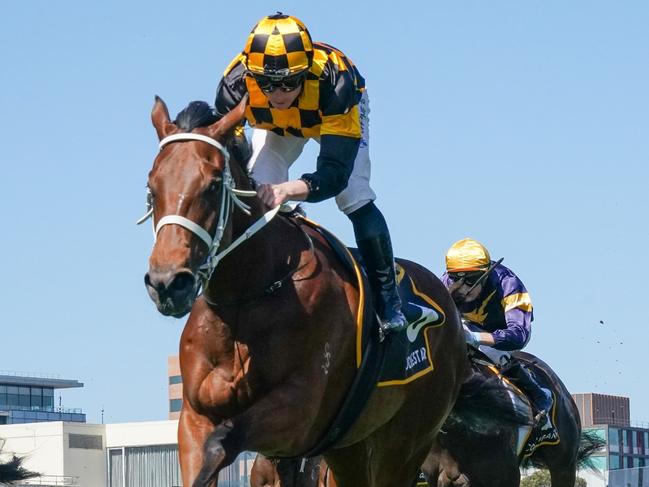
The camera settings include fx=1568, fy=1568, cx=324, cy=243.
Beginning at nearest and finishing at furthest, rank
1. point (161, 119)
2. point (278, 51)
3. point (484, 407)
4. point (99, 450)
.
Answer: point (161, 119) → point (278, 51) → point (484, 407) → point (99, 450)

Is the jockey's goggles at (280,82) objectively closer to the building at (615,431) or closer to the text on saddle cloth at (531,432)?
the text on saddle cloth at (531,432)

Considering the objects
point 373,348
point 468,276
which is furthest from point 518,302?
point 373,348

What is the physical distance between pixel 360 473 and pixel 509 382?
435 centimetres

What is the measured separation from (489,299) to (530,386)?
3.69ft

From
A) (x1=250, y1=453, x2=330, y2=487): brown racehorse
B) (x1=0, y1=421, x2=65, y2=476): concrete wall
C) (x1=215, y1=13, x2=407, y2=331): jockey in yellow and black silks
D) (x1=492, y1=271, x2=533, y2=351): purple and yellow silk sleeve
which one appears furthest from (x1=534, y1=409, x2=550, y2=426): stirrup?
(x1=0, y1=421, x2=65, y2=476): concrete wall

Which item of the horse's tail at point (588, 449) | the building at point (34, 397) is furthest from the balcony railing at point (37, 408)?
the horse's tail at point (588, 449)

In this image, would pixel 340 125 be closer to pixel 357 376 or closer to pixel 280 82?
pixel 280 82

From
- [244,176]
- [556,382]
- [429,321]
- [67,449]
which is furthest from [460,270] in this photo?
[67,449]

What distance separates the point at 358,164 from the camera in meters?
9.66

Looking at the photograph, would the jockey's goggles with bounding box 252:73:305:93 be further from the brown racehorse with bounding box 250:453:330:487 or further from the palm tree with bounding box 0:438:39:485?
the palm tree with bounding box 0:438:39:485

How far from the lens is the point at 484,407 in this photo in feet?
40.8

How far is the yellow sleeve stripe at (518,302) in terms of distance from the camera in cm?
1398

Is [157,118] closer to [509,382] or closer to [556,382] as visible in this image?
[509,382]

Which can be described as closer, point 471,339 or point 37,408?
point 471,339
